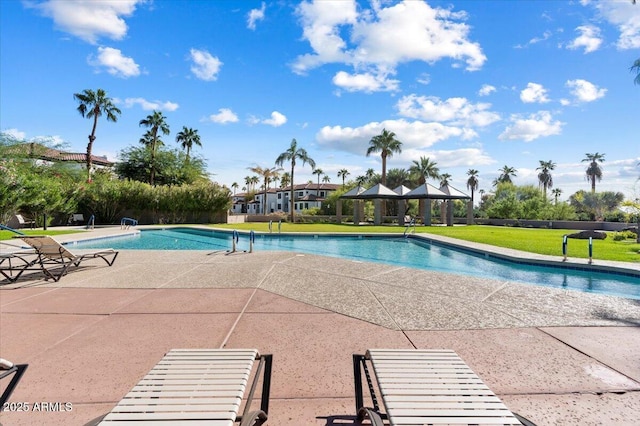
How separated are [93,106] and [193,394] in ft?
133

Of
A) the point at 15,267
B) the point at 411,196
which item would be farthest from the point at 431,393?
the point at 411,196

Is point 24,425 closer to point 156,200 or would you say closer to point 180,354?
point 180,354

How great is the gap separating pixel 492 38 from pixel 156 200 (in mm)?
31455

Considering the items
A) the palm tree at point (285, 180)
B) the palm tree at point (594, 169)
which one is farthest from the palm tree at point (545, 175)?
the palm tree at point (285, 180)

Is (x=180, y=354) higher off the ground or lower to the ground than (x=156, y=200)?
lower

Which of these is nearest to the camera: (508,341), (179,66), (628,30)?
(508,341)

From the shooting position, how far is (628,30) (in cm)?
1327

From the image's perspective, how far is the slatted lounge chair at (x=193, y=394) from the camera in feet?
4.84

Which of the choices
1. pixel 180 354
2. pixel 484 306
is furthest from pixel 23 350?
pixel 484 306

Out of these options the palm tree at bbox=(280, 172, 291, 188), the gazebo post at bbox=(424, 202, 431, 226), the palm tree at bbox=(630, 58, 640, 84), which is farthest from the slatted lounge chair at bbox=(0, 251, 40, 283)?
the palm tree at bbox=(280, 172, 291, 188)

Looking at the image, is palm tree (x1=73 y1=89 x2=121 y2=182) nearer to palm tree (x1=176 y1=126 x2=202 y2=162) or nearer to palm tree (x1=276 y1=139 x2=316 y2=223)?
palm tree (x1=176 y1=126 x2=202 y2=162)

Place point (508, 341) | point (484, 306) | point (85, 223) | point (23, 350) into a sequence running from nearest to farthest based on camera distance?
point (23, 350), point (508, 341), point (484, 306), point (85, 223)

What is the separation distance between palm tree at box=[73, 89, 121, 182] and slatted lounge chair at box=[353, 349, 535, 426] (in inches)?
1512

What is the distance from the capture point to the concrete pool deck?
2.58m
